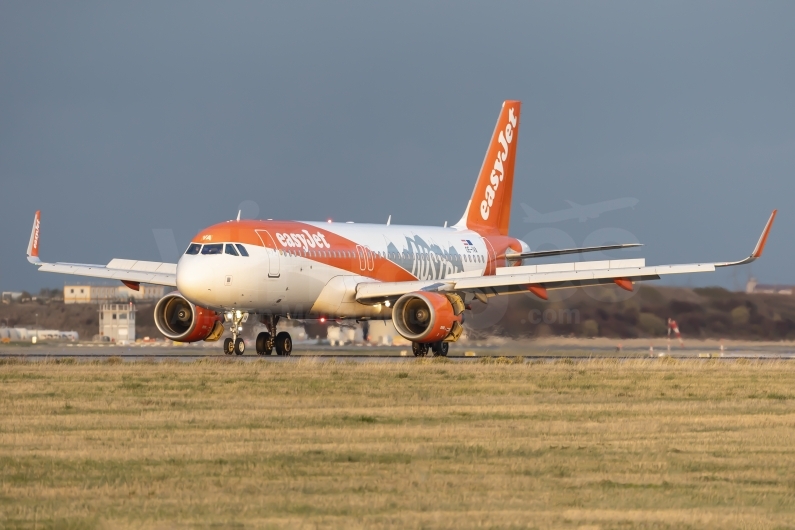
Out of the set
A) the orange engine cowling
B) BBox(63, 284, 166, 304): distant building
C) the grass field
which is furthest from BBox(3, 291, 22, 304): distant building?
the grass field

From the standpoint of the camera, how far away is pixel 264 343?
37.2 metres

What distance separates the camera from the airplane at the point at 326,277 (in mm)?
33875

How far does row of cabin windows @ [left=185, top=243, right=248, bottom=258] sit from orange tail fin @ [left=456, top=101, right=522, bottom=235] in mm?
14665

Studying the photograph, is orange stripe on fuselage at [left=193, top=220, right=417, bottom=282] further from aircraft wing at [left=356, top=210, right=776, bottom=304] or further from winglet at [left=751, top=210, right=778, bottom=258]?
winglet at [left=751, top=210, right=778, bottom=258]

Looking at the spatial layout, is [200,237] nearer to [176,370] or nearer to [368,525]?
[176,370]

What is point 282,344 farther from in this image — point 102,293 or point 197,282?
point 102,293

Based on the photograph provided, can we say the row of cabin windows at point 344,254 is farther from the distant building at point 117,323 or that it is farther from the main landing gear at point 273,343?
the distant building at point 117,323

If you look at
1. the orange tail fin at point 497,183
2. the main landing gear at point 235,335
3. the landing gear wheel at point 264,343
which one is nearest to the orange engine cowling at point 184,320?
the landing gear wheel at point 264,343

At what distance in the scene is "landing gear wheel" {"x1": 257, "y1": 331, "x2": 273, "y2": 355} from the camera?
3712cm

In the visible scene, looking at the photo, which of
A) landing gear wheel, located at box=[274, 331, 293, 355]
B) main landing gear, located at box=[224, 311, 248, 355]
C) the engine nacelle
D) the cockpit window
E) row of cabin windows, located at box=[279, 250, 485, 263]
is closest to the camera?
the cockpit window

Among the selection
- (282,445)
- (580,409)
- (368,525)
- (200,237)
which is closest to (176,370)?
(200,237)

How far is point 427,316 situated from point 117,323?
744 inches

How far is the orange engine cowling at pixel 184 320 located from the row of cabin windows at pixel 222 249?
3812mm

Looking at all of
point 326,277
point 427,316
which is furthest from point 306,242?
point 427,316
